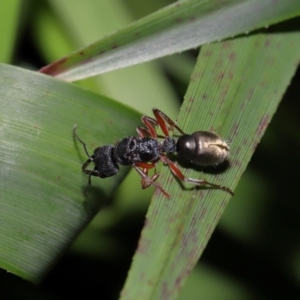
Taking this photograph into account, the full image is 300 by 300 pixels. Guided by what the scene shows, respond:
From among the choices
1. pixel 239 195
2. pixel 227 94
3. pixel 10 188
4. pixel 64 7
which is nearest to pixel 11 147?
pixel 10 188

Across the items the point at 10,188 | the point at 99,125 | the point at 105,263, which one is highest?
the point at 99,125

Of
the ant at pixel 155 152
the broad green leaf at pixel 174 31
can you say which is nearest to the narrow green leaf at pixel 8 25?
the broad green leaf at pixel 174 31

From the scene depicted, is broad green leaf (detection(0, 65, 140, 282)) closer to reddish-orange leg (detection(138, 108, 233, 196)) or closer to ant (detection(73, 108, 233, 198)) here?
ant (detection(73, 108, 233, 198))

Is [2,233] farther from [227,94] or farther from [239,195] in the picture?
[239,195]

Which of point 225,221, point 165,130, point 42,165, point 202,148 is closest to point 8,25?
point 42,165

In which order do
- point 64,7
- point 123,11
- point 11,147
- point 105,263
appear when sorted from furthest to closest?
point 105,263, point 123,11, point 64,7, point 11,147

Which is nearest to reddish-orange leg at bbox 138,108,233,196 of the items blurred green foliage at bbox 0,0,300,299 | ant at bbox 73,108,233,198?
ant at bbox 73,108,233,198
